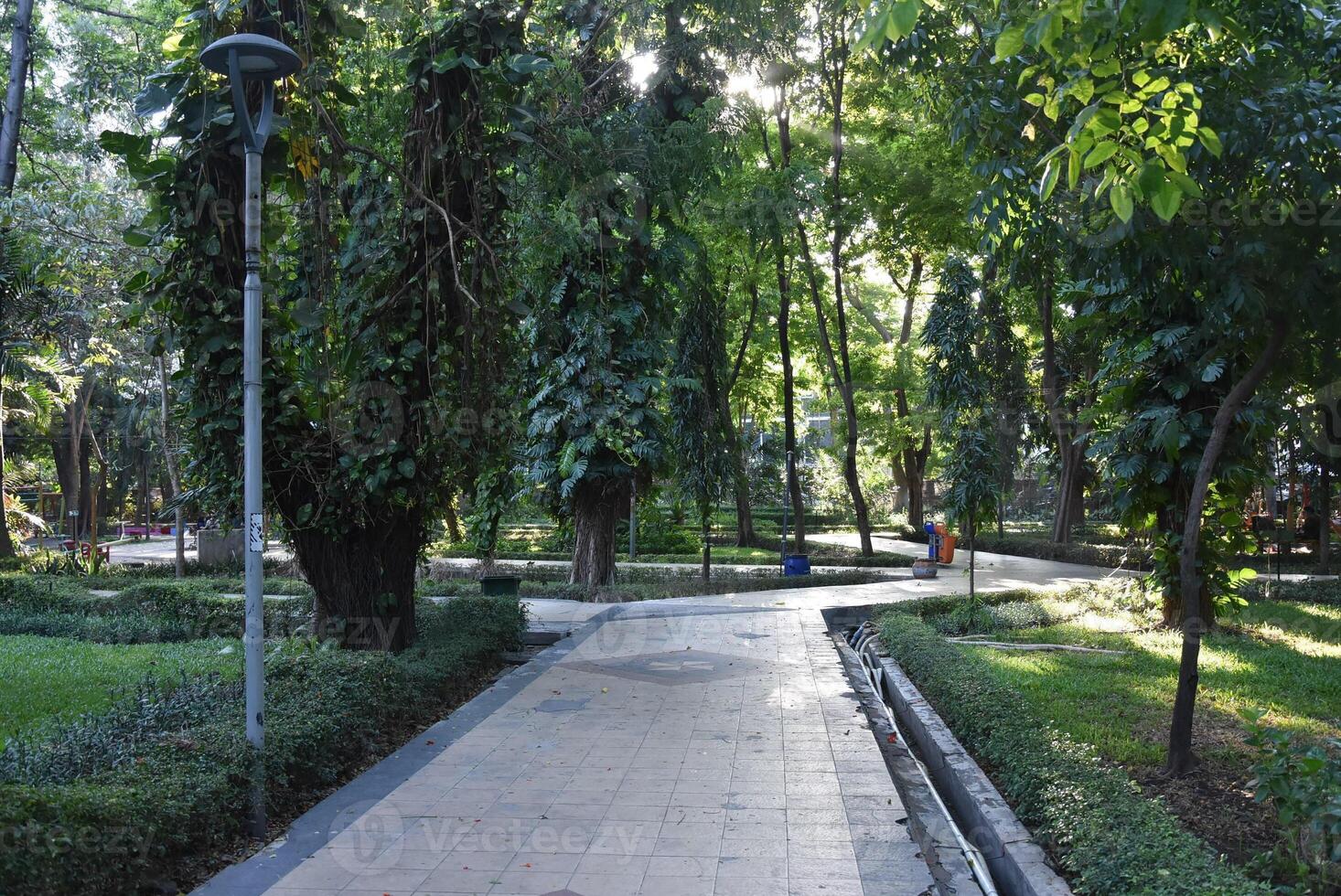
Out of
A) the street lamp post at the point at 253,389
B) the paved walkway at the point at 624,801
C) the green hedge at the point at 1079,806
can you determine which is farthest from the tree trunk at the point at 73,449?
the green hedge at the point at 1079,806

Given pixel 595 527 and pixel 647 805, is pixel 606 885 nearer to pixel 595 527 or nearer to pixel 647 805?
pixel 647 805

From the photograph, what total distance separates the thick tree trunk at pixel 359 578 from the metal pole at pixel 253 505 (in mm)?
3485

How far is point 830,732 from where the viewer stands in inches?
320

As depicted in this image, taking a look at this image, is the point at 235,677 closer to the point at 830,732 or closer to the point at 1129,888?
the point at 830,732

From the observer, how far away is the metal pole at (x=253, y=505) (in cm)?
588

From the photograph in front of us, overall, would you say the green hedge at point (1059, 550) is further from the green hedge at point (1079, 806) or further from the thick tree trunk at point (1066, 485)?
the green hedge at point (1079, 806)

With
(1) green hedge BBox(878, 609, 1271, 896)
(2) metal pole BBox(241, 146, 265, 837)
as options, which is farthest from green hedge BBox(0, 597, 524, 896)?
(1) green hedge BBox(878, 609, 1271, 896)

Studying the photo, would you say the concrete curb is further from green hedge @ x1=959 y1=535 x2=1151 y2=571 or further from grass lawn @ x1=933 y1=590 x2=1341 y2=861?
green hedge @ x1=959 y1=535 x2=1151 y2=571

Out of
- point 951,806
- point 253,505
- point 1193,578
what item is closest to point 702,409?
point 951,806

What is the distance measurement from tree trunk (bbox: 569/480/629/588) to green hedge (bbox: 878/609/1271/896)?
8.94 m

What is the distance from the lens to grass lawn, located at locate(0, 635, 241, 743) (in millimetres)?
8234

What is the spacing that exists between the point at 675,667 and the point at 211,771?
239 inches

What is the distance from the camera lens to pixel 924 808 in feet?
22.3

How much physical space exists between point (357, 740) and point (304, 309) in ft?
10.7
